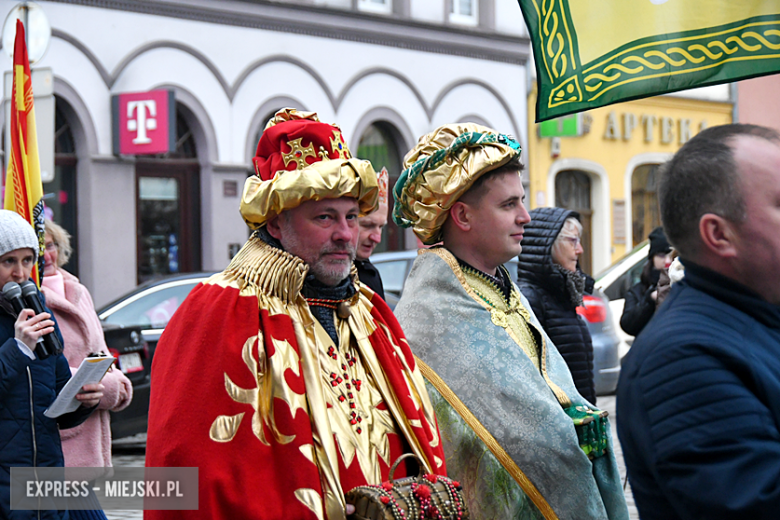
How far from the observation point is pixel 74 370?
4688mm

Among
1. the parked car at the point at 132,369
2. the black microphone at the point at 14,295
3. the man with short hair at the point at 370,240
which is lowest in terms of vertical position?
the parked car at the point at 132,369

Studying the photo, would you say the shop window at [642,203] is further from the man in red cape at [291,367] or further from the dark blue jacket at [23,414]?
the man in red cape at [291,367]

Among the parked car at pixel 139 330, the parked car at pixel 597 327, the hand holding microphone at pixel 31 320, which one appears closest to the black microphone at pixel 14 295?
the hand holding microphone at pixel 31 320

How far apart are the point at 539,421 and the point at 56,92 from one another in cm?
1259

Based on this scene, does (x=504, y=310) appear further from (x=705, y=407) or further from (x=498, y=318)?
(x=705, y=407)

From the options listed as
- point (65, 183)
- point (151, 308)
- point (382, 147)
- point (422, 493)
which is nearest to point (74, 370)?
point (422, 493)

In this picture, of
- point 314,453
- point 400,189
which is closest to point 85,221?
point 400,189

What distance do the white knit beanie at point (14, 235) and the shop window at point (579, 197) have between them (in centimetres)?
1835

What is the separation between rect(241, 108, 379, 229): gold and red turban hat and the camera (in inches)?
110

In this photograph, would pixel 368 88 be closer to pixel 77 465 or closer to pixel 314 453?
pixel 77 465

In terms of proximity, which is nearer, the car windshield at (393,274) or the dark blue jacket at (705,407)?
the dark blue jacket at (705,407)

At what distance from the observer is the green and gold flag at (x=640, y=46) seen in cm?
305

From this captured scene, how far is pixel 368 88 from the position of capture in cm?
1831

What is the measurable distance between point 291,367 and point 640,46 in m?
1.55
